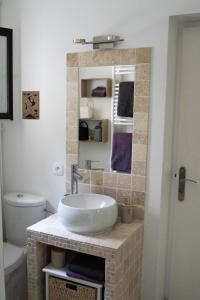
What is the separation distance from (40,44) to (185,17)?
1.07m

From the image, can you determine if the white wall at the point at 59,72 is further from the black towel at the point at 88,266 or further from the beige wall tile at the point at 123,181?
the black towel at the point at 88,266

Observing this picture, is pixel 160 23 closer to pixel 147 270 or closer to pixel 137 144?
pixel 137 144

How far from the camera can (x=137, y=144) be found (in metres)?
2.08

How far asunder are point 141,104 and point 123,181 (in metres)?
0.55

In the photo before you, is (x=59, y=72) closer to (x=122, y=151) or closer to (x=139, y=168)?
(x=122, y=151)

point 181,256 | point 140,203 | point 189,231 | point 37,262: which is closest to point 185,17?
point 140,203

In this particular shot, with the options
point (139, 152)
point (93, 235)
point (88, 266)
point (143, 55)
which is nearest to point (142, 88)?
point (143, 55)

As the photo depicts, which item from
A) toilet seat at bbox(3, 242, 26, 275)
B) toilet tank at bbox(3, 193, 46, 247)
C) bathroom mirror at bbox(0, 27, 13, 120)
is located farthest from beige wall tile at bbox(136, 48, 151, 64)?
toilet seat at bbox(3, 242, 26, 275)

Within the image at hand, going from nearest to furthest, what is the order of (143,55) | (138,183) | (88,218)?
(88,218) → (143,55) → (138,183)

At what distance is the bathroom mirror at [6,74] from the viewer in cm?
232

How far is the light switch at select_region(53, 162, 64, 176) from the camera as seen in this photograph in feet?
7.80

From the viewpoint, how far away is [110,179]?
86.5 inches

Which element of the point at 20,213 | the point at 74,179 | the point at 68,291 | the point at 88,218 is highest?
the point at 74,179

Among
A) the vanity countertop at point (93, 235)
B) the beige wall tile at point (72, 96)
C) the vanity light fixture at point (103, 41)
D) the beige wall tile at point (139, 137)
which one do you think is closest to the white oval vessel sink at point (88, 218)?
the vanity countertop at point (93, 235)
